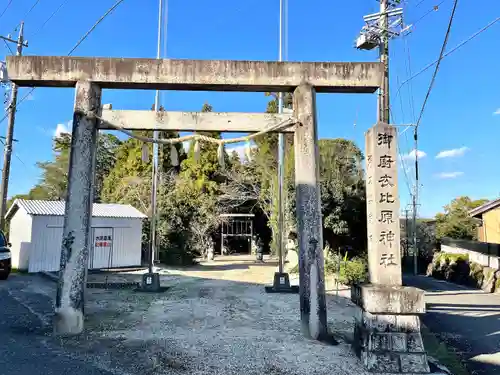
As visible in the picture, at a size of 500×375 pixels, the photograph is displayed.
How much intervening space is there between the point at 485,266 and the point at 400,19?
37.8 ft

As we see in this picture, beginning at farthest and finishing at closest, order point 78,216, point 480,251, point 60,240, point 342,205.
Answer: point 480,251 → point 60,240 → point 342,205 → point 78,216

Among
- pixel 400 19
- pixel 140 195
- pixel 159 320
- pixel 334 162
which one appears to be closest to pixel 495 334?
pixel 159 320

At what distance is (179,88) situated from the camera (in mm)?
6461

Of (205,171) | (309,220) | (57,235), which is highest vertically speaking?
(205,171)

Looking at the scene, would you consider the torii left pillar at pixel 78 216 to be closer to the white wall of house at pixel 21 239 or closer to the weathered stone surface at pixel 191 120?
the weathered stone surface at pixel 191 120

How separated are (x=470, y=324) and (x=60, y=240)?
14.1 m

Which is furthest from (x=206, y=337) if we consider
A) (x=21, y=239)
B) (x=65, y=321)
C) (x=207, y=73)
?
(x=21, y=239)

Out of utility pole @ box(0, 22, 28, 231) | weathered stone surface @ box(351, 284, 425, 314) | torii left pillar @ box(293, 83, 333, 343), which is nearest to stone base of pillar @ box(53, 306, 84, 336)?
torii left pillar @ box(293, 83, 333, 343)

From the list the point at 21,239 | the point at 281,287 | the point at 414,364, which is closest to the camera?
the point at 414,364

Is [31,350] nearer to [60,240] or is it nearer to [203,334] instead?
[203,334]

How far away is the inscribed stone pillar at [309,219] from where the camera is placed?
5.89 meters

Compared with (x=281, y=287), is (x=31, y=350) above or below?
below

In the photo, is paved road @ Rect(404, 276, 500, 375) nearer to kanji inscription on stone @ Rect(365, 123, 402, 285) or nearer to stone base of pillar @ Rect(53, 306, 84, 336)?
kanji inscription on stone @ Rect(365, 123, 402, 285)

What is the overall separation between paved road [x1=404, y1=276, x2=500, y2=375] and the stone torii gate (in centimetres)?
303
